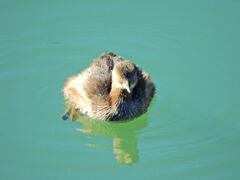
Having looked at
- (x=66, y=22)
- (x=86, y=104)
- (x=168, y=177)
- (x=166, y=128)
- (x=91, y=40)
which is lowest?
(x=168, y=177)

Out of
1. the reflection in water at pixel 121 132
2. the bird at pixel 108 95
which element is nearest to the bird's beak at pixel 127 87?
the bird at pixel 108 95

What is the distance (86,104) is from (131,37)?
276cm

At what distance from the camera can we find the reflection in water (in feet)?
28.1

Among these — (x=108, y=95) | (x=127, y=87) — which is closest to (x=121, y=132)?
(x=108, y=95)

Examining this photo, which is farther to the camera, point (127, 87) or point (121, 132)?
point (121, 132)

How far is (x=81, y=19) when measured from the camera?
39.3ft

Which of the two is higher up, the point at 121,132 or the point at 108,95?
the point at 108,95

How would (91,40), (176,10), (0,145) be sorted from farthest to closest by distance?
(176,10)
(91,40)
(0,145)

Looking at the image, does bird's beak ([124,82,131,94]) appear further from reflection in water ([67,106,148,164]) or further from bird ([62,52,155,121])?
reflection in water ([67,106,148,164])

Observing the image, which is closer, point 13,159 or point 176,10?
point 13,159

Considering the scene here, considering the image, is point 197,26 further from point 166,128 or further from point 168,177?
point 168,177

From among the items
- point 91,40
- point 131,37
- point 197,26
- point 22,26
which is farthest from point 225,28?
point 22,26

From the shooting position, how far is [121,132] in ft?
30.1

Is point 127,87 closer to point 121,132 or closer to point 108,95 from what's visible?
point 108,95
